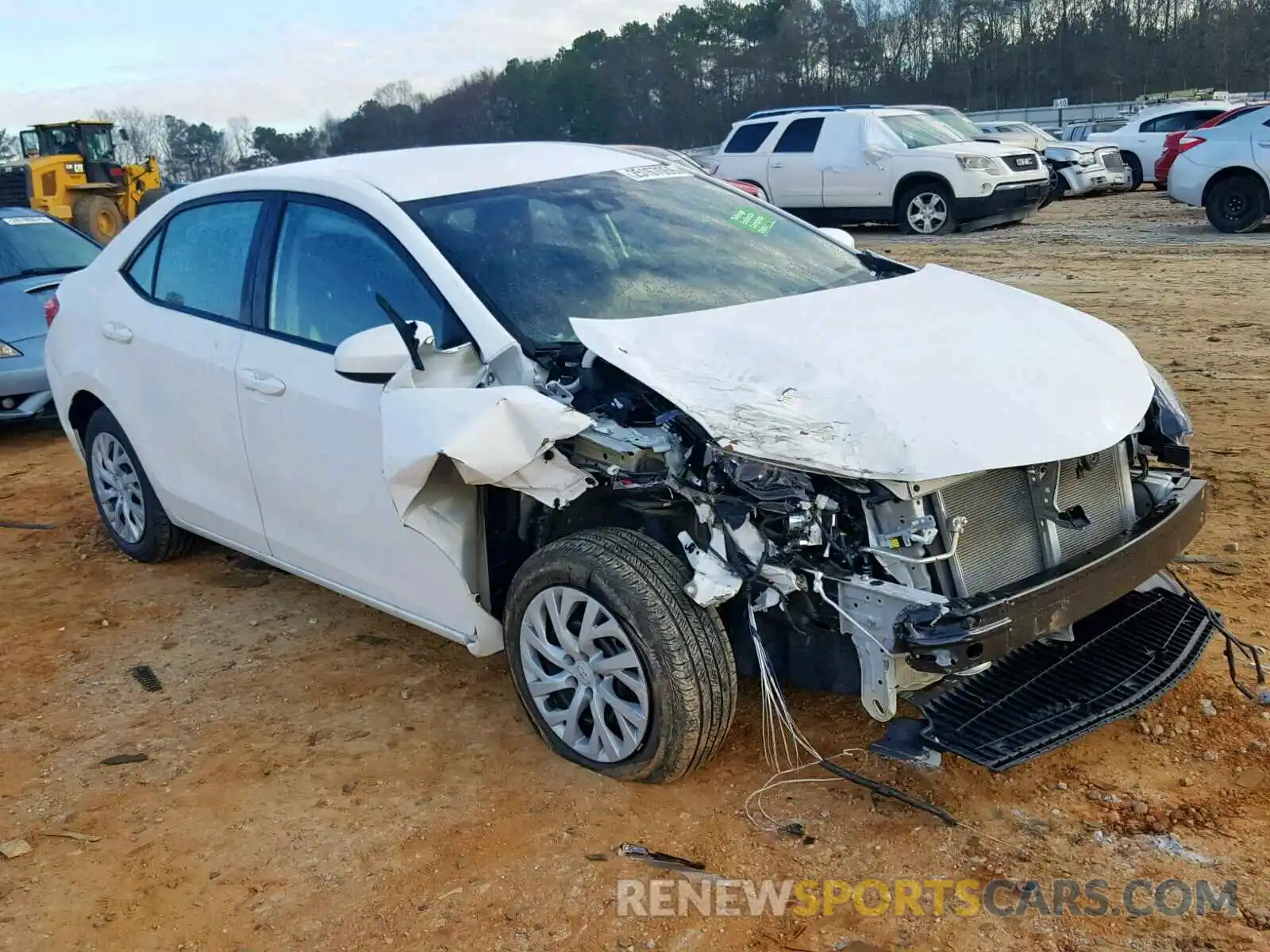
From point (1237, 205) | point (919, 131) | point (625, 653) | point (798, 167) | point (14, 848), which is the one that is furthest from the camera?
point (798, 167)

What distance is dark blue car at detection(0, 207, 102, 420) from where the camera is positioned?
26.6ft

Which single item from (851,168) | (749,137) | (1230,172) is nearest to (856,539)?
(1230,172)

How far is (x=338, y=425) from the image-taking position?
3789mm

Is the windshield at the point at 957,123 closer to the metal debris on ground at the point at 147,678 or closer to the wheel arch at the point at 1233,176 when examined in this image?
the wheel arch at the point at 1233,176

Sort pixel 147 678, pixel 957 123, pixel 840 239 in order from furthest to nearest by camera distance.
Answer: pixel 957 123
pixel 840 239
pixel 147 678

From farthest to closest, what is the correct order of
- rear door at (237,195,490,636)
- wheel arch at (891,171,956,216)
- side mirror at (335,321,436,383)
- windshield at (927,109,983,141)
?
windshield at (927,109,983,141) < wheel arch at (891,171,956,216) < rear door at (237,195,490,636) < side mirror at (335,321,436,383)

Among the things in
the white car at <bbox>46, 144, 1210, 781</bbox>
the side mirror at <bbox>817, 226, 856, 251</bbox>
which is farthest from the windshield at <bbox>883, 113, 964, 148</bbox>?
the white car at <bbox>46, 144, 1210, 781</bbox>

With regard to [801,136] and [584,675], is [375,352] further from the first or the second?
[801,136]

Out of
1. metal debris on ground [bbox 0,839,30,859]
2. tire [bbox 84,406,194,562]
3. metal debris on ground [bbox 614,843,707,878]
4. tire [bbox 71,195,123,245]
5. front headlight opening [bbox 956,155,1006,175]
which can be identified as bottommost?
metal debris on ground [bbox 614,843,707,878]

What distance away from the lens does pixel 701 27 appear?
6600 centimetres

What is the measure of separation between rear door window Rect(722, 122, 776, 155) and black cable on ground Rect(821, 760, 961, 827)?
1524 centimetres

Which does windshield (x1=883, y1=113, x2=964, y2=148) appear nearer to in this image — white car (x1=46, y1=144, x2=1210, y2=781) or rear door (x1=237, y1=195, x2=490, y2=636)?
white car (x1=46, y1=144, x2=1210, y2=781)

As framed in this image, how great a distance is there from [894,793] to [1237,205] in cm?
1320

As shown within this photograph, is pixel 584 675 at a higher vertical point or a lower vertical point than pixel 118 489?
lower
